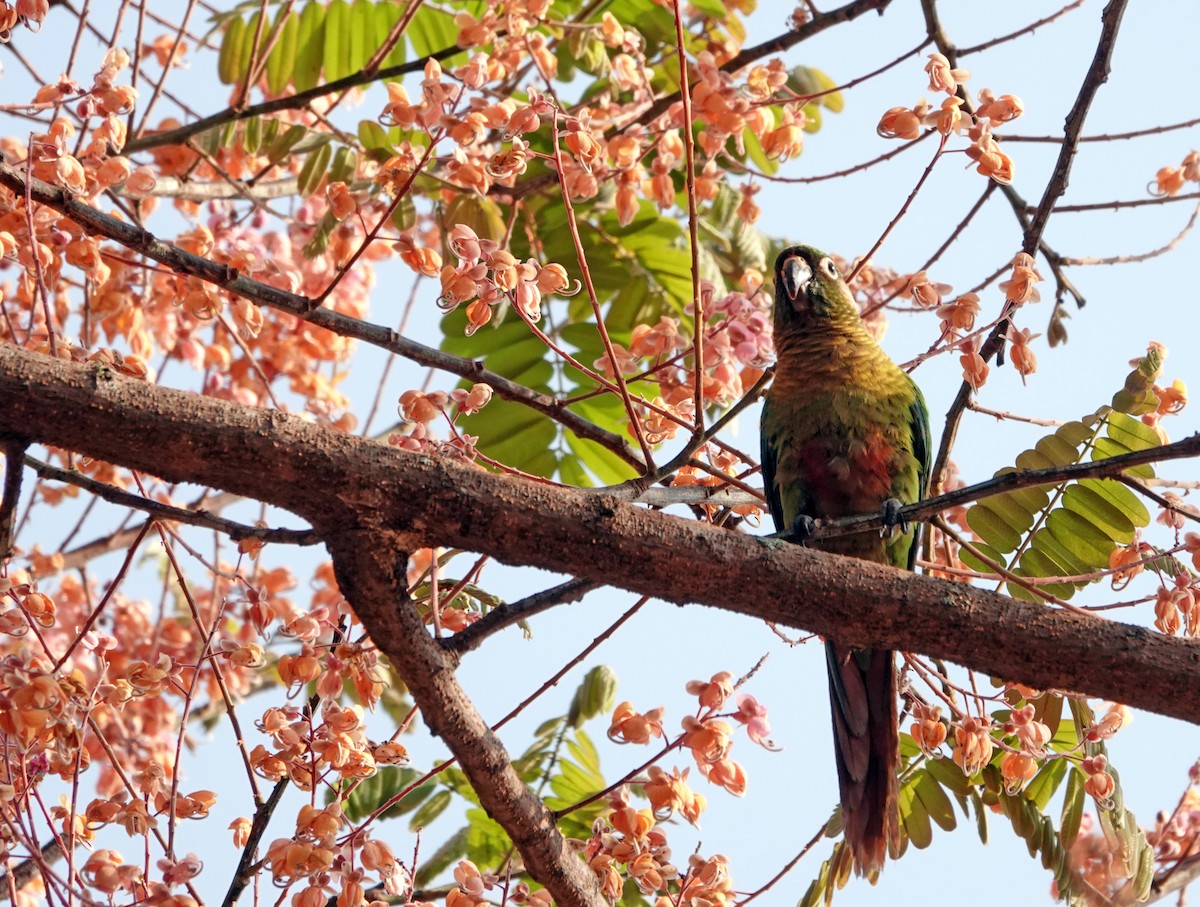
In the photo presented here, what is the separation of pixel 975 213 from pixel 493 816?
5.76ft

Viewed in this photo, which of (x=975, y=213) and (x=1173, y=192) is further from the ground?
(x=1173, y=192)

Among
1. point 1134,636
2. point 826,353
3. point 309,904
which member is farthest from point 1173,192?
point 309,904

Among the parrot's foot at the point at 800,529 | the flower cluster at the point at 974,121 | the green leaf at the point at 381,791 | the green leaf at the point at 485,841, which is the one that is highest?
the flower cluster at the point at 974,121

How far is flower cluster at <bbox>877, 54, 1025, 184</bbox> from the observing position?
2.33 metres

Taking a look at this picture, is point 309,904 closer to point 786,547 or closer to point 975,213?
point 786,547

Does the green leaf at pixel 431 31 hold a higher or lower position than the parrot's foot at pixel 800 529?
higher

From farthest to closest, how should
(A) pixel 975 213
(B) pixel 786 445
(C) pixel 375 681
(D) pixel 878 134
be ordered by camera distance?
(B) pixel 786 445
(A) pixel 975 213
(D) pixel 878 134
(C) pixel 375 681

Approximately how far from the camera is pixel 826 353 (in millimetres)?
3371

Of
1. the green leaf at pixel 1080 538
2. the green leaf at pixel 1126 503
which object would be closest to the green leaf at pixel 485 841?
the green leaf at pixel 1080 538

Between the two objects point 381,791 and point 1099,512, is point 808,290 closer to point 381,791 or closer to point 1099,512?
point 1099,512

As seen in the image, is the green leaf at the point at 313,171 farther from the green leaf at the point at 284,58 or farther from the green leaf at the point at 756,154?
the green leaf at the point at 756,154

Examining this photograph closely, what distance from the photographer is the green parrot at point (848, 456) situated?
3.00 metres

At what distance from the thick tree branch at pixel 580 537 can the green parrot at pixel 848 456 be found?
3.31ft

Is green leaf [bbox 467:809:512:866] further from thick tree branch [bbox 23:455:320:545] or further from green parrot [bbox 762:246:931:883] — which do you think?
thick tree branch [bbox 23:455:320:545]
